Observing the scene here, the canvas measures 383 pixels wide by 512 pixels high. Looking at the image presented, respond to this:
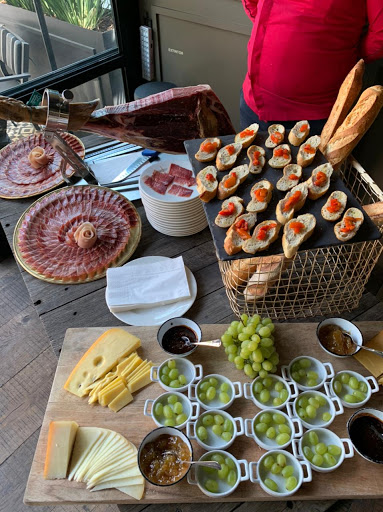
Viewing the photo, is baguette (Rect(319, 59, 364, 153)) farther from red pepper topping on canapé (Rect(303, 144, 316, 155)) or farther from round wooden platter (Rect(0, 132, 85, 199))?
round wooden platter (Rect(0, 132, 85, 199))

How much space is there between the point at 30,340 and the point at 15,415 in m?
0.38

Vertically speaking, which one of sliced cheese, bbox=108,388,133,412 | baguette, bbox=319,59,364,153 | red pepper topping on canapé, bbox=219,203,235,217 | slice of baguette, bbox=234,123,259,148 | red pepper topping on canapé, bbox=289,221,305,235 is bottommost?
sliced cheese, bbox=108,388,133,412

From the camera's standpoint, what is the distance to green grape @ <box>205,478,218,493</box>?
0.84 meters

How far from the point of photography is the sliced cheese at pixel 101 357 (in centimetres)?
103

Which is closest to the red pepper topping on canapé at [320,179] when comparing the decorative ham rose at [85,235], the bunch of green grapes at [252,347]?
the bunch of green grapes at [252,347]

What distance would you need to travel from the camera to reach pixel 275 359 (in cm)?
101

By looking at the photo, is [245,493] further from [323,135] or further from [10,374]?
[10,374]

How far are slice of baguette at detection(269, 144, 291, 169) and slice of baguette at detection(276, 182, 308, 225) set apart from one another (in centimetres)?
11

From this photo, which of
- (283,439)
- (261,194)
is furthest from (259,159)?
(283,439)

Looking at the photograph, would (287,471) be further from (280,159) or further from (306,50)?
(306,50)

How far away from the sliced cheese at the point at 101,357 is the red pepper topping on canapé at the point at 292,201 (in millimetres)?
524

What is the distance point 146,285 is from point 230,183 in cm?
40

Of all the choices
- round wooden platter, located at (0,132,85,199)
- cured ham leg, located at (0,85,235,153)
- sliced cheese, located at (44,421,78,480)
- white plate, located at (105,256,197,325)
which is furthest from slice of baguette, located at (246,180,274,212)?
round wooden platter, located at (0,132,85,199)

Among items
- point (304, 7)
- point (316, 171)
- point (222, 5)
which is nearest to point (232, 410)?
point (316, 171)
